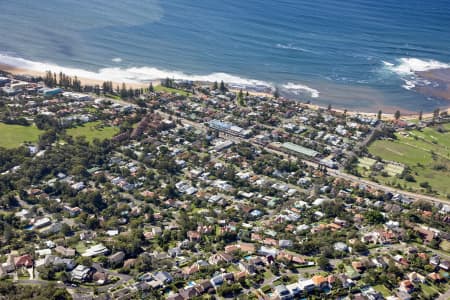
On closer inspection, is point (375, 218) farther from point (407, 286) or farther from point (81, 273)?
point (81, 273)

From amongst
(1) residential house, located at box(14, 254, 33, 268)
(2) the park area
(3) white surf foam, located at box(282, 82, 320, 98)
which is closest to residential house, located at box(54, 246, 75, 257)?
(1) residential house, located at box(14, 254, 33, 268)

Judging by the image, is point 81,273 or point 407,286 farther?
point 407,286

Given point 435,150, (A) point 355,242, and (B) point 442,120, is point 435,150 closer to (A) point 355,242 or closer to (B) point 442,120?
(B) point 442,120

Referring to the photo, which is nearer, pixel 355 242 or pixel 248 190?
pixel 355 242

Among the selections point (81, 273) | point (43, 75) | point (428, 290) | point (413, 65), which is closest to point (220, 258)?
point (81, 273)

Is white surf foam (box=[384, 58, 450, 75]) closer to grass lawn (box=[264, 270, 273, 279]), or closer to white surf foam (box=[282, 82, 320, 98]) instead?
white surf foam (box=[282, 82, 320, 98])

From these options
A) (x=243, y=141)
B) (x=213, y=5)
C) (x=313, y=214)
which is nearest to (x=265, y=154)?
(x=243, y=141)
